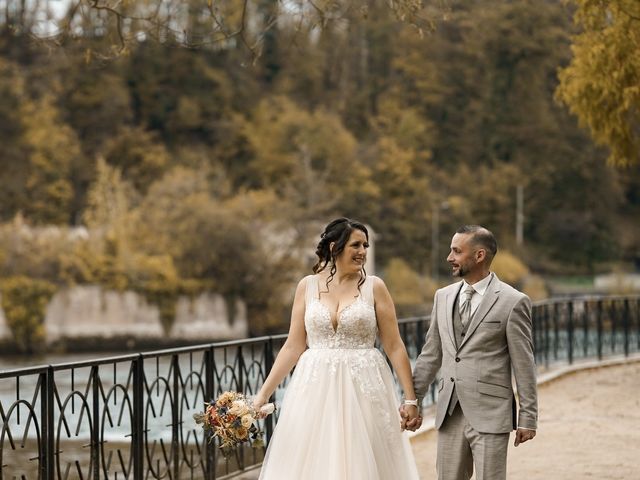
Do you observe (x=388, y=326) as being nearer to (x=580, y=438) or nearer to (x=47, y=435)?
(x=47, y=435)

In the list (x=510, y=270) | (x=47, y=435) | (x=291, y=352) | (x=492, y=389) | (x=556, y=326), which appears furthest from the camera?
(x=510, y=270)

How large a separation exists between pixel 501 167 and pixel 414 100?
9.86 metres

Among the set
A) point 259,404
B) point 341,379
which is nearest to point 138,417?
point 259,404

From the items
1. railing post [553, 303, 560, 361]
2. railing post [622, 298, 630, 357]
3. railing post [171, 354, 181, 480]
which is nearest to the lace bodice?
railing post [171, 354, 181, 480]

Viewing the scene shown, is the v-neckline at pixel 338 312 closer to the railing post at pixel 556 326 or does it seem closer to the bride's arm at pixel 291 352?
the bride's arm at pixel 291 352

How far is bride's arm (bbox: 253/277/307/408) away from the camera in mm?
6621

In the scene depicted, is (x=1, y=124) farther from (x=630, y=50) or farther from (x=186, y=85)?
(x=630, y=50)

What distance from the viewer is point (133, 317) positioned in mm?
55531

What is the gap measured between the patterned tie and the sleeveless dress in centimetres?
76

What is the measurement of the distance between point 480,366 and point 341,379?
1.03 metres

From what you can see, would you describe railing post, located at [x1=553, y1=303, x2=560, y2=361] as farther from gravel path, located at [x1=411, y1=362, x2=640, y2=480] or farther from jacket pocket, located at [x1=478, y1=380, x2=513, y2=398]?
jacket pocket, located at [x1=478, y1=380, x2=513, y2=398]

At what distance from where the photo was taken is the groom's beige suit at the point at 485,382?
18.8 ft

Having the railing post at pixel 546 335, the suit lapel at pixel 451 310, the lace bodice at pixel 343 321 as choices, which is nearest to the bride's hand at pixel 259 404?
the lace bodice at pixel 343 321

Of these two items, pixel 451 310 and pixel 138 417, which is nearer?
pixel 451 310
